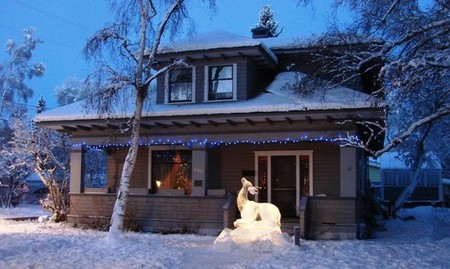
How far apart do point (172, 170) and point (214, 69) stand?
3929mm

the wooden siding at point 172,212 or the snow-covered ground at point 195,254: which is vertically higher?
the wooden siding at point 172,212

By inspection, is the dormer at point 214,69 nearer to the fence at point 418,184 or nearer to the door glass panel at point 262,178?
the door glass panel at point 262,178

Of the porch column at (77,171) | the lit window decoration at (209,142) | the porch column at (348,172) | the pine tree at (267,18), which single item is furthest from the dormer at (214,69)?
the pine tree at (267,18)

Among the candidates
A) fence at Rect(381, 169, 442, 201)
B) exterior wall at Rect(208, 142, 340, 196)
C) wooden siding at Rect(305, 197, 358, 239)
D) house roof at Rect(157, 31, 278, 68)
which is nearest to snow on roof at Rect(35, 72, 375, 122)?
Result: house roof at Rect(157, 31, 278, 68)

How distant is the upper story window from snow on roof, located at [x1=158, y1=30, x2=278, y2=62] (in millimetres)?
872

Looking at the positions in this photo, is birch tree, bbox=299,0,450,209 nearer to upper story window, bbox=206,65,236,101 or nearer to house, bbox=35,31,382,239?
house, bbox=35,31,382,239

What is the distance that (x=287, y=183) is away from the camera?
19297 millimetres

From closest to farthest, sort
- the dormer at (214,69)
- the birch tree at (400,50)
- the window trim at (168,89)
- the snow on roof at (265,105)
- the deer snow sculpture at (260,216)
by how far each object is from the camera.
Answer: the birch tree at (400,50), the deer snow sculpture at (260,216), the snow on roof at (265,105), the dormer at (214,69), the window trim at (168,89)

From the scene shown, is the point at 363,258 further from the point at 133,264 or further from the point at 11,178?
the point at 11,178

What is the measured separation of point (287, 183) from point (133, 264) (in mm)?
9010

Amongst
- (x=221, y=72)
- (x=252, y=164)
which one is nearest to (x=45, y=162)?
(x=221, y=72)

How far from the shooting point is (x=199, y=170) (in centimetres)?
1833

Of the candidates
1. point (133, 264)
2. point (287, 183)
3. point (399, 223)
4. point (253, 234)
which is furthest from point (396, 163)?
point (133, 264)

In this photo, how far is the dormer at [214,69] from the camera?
747 inches
